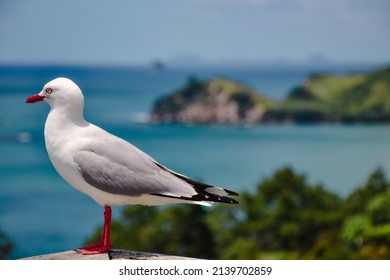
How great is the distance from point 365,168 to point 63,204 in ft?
6.31

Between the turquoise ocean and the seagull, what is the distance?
81.3 inches

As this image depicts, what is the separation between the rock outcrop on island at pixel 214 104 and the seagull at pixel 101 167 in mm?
2817

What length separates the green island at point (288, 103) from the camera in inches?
216

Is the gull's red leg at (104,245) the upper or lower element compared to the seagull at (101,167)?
lower

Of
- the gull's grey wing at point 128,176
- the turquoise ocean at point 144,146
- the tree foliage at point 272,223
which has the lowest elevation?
the tree foliage at point 272,223

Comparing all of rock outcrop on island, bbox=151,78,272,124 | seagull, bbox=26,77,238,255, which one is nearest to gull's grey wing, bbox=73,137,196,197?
seagull, bbox=26,77,238,255

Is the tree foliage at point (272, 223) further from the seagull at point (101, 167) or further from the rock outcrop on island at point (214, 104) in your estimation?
the seagull at point (101, 167)

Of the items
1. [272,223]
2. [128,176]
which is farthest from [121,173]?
[272,223]

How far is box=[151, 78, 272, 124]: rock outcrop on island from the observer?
5.46 metres

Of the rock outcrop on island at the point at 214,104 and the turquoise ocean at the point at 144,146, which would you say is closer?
the turquoise ocean at the point at 144,146

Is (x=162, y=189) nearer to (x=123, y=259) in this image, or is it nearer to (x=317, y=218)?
(x=123, y=259)

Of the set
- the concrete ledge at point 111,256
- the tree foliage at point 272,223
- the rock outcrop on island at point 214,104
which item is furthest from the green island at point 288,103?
the concrete ledge at point 111,256

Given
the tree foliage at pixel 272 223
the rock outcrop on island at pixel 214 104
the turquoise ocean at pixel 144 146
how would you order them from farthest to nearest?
the rock outcrop on island at pixel 214 104, the tree foliage at pixel 272 223, the turquoise ocean at pixel 144 146

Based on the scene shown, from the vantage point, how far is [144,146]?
16.3 feet
